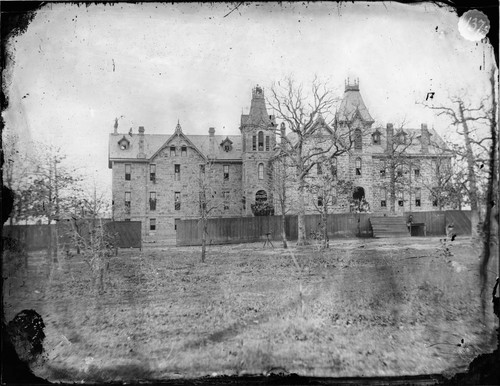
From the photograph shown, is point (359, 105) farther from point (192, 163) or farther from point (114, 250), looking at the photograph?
point (114, 250)

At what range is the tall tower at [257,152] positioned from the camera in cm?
388

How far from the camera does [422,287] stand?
11.3 ft

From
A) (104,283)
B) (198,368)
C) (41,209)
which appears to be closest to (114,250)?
(104,283)

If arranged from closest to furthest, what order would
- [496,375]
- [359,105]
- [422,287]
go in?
[496,375] < [422,287] < [359,105]

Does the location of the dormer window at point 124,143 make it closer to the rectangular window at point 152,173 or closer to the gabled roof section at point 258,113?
the rectangular window at point 152,173

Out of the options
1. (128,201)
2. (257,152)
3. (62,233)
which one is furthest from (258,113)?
(62,233)

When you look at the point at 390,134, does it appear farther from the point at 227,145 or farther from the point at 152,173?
the point at 152,173

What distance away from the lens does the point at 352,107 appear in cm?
392

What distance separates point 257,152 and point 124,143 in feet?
6.31

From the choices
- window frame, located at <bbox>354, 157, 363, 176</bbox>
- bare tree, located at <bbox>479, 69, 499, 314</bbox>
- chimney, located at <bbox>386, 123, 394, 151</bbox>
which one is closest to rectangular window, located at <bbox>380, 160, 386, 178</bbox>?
chimney, located at <bbox>386, 123, 394, 151</bbox>

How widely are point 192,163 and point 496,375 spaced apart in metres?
3.96

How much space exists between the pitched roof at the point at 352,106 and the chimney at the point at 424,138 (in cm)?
58

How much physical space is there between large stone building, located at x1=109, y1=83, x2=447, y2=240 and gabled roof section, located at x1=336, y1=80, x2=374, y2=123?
0.01m

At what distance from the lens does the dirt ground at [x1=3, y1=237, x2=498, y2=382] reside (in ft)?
8.93
